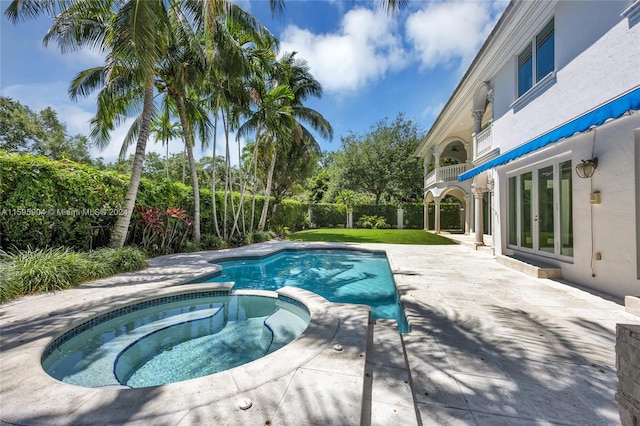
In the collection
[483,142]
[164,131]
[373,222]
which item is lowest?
[373,222]

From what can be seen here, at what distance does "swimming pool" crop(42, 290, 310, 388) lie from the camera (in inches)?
163

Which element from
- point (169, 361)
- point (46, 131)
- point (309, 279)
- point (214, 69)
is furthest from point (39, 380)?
point (46, 131)

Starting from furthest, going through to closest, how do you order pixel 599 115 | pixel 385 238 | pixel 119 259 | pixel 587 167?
pixel 385 238 → pixel 119 259 → pixel 587 167 → pixel 599 115

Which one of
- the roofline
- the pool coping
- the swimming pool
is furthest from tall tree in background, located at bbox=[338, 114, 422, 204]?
the pool coping

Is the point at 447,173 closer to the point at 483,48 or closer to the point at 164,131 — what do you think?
the point at 483,48

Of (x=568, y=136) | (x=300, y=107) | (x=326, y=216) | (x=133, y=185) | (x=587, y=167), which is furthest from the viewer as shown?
(x=326, y=216)

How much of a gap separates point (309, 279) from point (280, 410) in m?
7.74

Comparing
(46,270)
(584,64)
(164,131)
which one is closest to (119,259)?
(46,270)

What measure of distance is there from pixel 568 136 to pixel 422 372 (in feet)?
20.5

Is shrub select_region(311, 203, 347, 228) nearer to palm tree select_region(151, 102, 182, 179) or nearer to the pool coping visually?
palm tree select_region(151, 102, 182, 179)

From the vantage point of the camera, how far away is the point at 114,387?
3607mm

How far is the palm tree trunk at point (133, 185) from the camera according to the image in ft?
33.8

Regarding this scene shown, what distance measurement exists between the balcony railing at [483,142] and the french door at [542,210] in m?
2.52

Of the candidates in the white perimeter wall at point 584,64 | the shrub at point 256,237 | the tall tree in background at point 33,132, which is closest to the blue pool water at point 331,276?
the shrub at point 256,237
